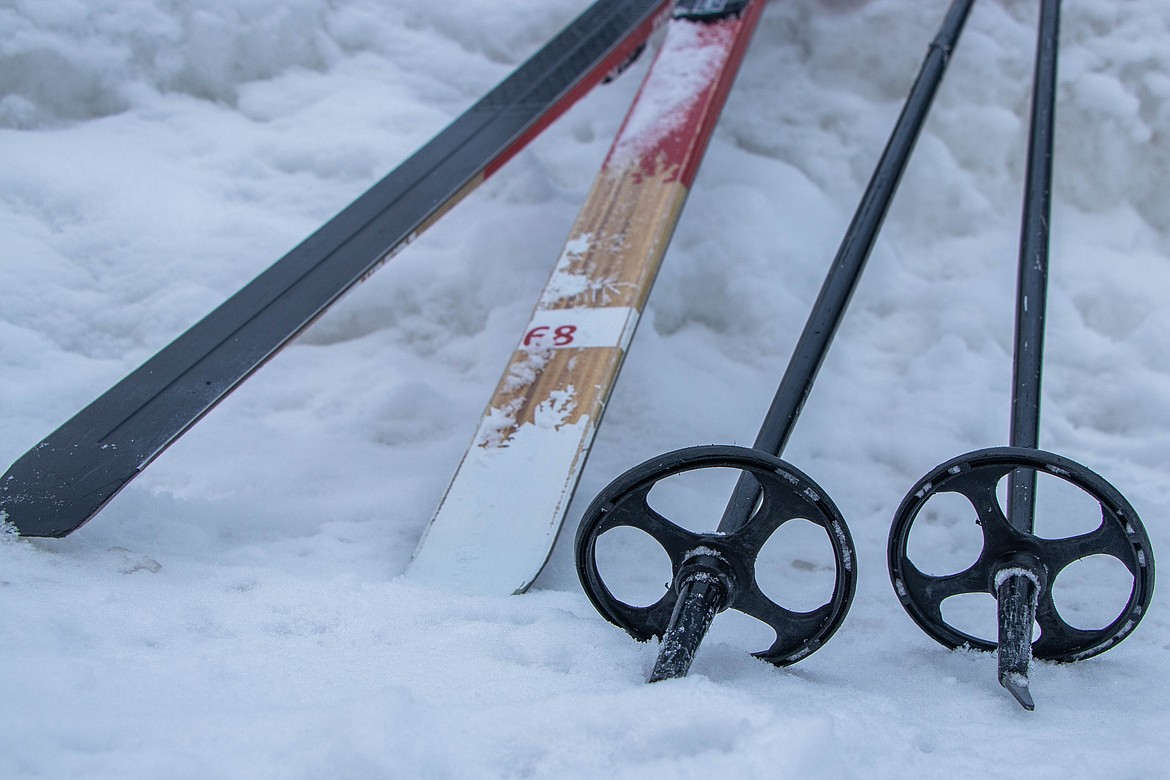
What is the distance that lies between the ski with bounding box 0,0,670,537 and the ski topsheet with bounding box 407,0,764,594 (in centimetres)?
25

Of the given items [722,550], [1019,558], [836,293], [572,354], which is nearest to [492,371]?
[572,354]

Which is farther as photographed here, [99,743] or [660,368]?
[660,368]

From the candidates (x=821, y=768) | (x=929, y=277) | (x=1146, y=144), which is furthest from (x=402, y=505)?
(x=1146, y=144)

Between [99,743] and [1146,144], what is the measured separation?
9.58 ft

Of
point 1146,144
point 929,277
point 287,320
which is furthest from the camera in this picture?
point 1146,144

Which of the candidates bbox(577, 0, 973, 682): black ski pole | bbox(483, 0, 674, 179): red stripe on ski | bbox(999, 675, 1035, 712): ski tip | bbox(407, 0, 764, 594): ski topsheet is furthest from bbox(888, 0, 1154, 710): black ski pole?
bbox(483, 0, 674, 179): red stripe on ski

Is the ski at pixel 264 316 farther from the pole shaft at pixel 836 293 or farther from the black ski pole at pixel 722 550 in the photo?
the pole shaft at pixel 836 293

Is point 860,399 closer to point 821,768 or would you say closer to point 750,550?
point 750,550

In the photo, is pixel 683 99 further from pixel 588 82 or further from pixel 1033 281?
pixel 1033 281

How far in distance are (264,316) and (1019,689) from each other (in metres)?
1.24

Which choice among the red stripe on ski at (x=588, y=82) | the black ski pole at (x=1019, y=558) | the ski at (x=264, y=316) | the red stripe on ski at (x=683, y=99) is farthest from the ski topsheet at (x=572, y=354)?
the black ski pole at (x=1019, y=558)

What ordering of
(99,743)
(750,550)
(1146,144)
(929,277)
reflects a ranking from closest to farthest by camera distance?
(99,743), (750,550), (929,277), (1146,144)

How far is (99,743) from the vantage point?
740 millimetres

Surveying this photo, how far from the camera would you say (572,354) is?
5.55 feet
